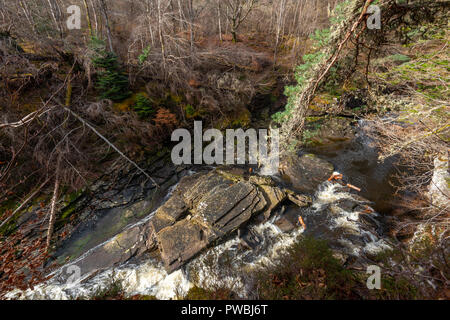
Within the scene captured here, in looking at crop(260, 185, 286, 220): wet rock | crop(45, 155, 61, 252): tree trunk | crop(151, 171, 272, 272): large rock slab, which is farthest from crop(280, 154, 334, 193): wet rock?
crop(45, 155, 61, 252): tree trunk

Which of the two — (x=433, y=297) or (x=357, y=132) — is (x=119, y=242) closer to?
Result: (x=433, y=297)

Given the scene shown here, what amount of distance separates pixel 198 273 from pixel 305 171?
659 cm

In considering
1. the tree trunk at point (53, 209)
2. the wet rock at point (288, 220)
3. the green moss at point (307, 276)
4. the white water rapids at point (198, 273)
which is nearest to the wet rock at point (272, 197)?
the wet rock at point (288, 220)

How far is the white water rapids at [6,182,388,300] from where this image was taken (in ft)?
16.9

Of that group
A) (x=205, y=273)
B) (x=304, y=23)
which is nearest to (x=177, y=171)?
(x=205, y=273)

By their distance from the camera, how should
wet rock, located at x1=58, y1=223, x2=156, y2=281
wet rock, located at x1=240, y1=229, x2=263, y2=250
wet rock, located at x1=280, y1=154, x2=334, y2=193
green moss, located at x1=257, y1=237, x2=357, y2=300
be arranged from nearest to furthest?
1. green moss, located at x1=257, y1=237, x2=357, y2=300
2. wet rock, located at x1=58, y1=223, x2=156, y2=281
3. wet rock, located at x1=240, y1=229, x2=263, y2=250
4. wet rock, located at x1=280, y1=154, x2=334, y2=193

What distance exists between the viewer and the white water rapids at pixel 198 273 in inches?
203

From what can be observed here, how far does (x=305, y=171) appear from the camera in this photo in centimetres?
876

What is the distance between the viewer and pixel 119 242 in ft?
20.6

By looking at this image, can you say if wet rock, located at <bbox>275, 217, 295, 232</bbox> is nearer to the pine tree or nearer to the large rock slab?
the large rock slab

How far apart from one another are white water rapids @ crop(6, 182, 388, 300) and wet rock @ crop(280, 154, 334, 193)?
6.76ft

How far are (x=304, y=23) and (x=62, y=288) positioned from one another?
21.6 meters

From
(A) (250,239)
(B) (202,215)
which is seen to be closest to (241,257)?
(A) (250,239)

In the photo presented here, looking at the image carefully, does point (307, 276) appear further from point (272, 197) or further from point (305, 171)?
point (305, 171)
